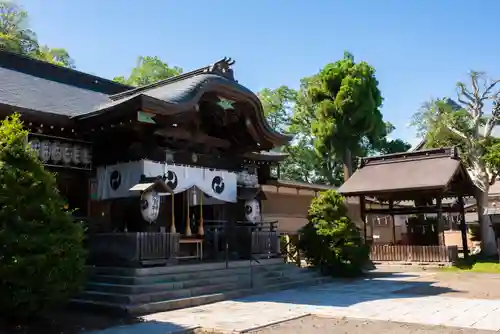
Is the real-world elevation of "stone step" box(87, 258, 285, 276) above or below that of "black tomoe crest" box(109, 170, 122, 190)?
below

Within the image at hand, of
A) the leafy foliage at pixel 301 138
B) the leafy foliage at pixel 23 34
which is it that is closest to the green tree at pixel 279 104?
the leafy foliage at pixel 301 138

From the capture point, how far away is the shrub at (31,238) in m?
6.48

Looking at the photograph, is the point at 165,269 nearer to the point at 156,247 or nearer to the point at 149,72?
the point at 156,247

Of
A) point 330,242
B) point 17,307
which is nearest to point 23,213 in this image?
point 17,307

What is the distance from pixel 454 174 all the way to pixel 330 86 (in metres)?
15.5

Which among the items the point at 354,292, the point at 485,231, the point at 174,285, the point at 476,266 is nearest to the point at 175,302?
the point at 174,285

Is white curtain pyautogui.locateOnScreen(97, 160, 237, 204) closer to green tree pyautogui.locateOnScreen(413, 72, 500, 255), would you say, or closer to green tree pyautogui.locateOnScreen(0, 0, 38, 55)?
green tree pyautogui.locateOnScreen(413, 72, 500, 255)

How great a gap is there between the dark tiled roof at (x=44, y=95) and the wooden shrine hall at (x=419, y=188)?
1127 cm

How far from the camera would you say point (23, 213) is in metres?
6.89

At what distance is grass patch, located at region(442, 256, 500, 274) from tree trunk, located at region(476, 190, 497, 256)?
3.30 feet

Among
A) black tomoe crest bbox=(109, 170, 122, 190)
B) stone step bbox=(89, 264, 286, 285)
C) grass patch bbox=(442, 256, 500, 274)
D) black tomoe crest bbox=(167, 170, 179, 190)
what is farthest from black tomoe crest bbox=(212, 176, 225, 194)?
grass patch bbox=(442, 256, 500, 274)

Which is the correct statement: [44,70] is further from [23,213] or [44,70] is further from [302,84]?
[302,84]

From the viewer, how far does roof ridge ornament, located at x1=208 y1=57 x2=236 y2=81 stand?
13117 millimetres

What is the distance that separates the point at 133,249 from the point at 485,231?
16.1 meters
